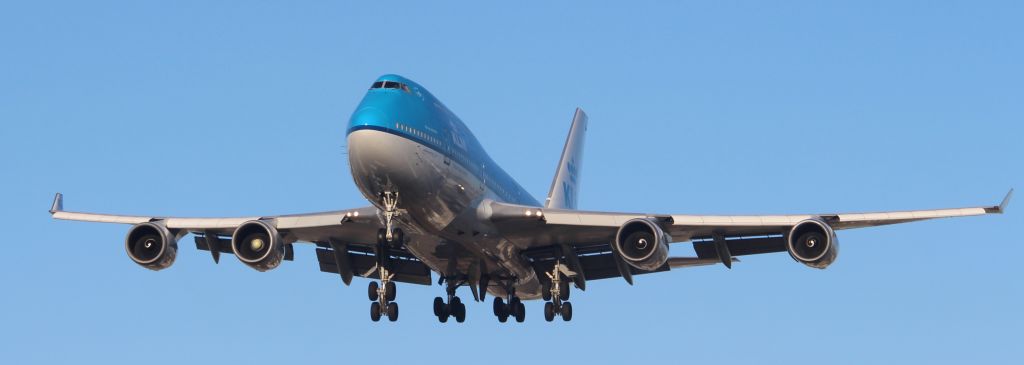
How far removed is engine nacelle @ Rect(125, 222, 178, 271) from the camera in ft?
146

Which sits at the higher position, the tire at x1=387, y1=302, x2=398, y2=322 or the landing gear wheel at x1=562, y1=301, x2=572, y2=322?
the landing gear wheel at x1=562, y1=301, x2=572, y2=322

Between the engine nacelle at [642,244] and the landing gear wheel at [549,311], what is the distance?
4503mm

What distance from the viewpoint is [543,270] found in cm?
4709

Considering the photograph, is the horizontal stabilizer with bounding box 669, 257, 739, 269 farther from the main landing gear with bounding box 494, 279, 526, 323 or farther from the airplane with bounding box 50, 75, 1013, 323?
the main landing gear with bounding box 494, 279, 526, 323

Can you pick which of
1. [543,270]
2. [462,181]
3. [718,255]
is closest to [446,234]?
[462,181]

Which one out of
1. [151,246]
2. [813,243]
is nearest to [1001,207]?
[813,243]

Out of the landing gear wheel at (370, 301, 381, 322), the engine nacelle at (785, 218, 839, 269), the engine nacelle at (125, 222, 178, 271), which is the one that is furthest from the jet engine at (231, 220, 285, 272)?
the engine nacelle at (785, 218, 839, 269)

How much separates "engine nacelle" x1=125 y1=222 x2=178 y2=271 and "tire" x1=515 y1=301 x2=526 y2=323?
11070 millimetres

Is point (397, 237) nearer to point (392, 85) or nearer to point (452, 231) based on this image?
point (452, 231)

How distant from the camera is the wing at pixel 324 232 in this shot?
4422 centimetres

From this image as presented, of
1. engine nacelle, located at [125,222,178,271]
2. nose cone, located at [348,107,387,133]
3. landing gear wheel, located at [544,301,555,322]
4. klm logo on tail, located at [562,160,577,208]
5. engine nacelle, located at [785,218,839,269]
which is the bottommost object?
engine nacelle, located at [125,222,178,271]

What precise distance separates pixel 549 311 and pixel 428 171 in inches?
351

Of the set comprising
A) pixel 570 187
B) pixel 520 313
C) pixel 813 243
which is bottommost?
pixel 520 313

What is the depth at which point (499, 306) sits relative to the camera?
5012cm
